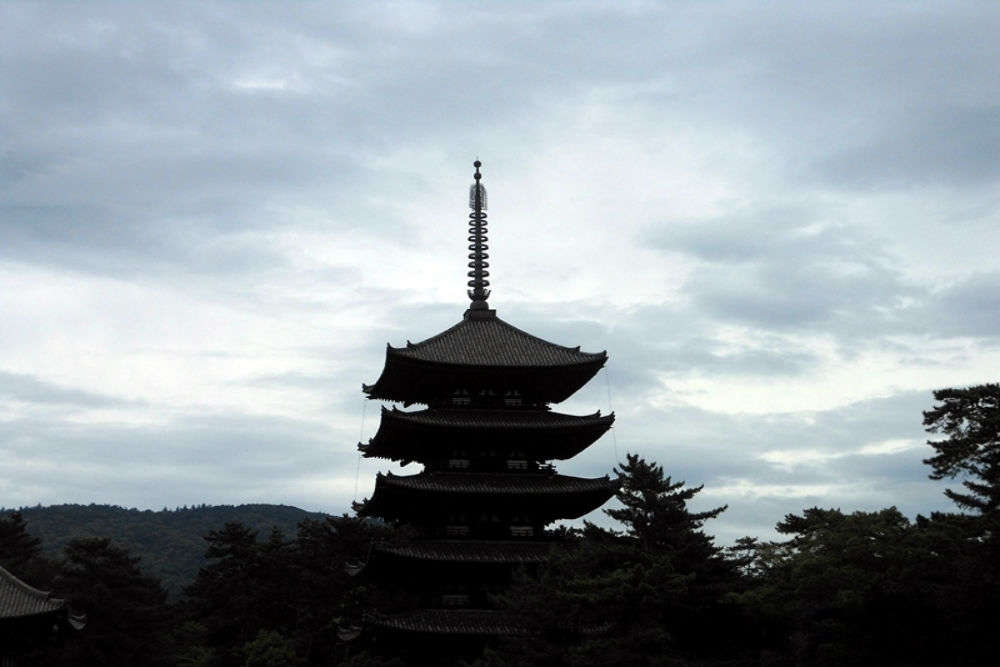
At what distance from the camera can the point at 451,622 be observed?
1555 inches

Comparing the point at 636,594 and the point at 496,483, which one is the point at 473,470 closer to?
the point at 496,483

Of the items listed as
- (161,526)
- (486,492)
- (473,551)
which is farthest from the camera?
(161,526)

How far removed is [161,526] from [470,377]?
156 meters

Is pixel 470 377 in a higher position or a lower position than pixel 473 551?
higher

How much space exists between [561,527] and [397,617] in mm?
8569

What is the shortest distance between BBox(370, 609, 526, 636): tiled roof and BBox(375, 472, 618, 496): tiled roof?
479 cm

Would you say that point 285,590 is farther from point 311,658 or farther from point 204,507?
point 204,507

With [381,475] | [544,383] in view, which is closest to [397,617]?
[381,475]

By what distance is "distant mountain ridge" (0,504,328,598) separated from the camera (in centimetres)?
15912

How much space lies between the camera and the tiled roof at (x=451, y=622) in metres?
38.7

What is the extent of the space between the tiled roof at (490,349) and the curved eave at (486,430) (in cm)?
229

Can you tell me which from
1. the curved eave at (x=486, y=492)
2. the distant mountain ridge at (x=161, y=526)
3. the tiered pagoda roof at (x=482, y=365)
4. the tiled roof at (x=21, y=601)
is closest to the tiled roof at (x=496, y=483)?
the curved eave at (x=486, y=492)

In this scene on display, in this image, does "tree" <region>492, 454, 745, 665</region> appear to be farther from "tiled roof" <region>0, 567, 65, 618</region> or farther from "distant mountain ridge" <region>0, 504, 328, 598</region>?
"distant mountain ridge" <region>0, 504, 328, 598</region>

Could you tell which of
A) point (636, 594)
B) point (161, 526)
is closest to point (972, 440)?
point (636, 594)
